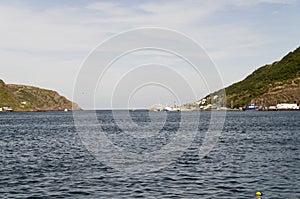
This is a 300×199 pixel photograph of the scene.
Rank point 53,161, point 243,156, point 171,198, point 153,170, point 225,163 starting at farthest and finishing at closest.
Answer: point 243,156
point 53,161
point 225,163
point 153,170
point 171,198

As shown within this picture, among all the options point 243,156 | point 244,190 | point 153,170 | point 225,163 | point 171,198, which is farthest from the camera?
point 243,156

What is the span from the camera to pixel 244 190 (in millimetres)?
40781

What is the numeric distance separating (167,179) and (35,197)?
1556 centimetres

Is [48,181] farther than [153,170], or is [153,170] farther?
[153,170]

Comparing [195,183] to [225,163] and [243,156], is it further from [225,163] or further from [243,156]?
[243,156]

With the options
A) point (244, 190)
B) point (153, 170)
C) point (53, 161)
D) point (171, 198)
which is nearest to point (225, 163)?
Result: point (153, 170)

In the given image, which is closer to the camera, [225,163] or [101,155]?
[225,163]

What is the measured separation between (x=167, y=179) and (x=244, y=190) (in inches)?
389

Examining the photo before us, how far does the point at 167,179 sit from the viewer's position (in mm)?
47000

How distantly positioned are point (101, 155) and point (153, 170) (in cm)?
1929

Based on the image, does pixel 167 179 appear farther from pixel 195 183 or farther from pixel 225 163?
pixel 225 163

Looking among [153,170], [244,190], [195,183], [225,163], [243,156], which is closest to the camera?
[244,190]

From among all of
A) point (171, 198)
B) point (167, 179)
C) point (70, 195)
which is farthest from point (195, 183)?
point (70, 195)

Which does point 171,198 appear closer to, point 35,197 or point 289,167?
point 35,197
